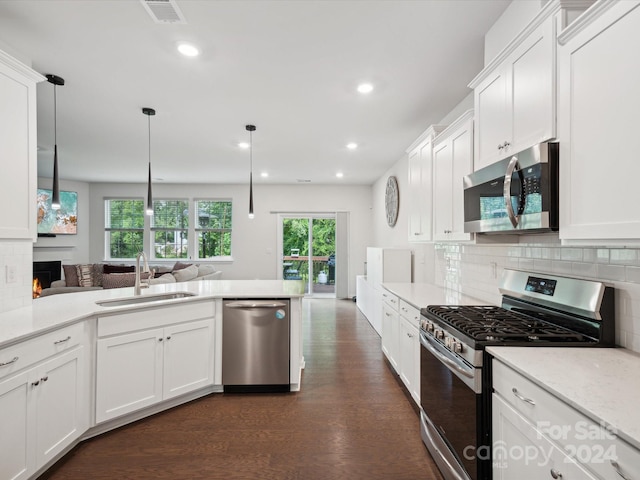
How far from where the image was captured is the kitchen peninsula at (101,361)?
64.5 inches

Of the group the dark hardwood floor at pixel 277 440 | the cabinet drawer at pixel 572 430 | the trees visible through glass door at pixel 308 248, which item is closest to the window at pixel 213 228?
the trees visible through glass door at pixel 308 248

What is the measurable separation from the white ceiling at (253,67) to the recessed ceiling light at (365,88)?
2.9 inches

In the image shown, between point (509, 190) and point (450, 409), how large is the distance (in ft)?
3.88

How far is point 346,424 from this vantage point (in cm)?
242

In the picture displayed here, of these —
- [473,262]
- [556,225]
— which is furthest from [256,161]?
[556,225]

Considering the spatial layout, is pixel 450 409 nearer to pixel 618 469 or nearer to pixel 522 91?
pixel 618 469

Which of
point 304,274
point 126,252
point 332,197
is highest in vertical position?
point 332,197

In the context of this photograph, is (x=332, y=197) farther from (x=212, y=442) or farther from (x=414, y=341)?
(x=212, y=442)

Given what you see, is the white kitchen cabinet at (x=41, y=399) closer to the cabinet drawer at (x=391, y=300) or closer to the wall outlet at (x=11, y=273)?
the wall outlet at (x=11, y=273)

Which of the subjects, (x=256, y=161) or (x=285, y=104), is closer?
(x=285, y=104)

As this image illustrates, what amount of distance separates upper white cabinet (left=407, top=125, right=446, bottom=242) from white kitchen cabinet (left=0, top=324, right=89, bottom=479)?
2.85 m

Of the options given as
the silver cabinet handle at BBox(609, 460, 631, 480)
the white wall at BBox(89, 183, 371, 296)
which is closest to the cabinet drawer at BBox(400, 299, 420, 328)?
the silver cabinet handle at BBox(609, 460, 631, 480)

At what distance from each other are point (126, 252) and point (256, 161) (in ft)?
14.8

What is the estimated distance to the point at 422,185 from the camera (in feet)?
10.7
